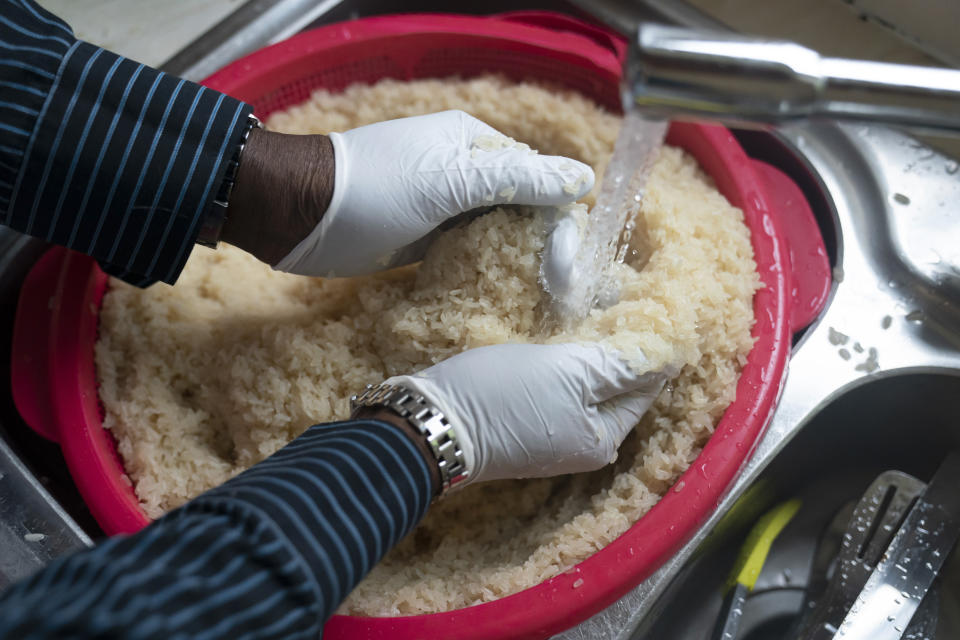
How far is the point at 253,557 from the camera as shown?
0.61 metres

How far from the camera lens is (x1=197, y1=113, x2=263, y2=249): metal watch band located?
3.08 feet

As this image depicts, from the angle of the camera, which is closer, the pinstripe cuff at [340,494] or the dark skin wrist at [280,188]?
the pinstripe cuff at [340,494]

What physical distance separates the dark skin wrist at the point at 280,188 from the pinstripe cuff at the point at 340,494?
0.97 feet

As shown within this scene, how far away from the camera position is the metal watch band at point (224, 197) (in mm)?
938

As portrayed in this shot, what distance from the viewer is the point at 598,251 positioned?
980 mm

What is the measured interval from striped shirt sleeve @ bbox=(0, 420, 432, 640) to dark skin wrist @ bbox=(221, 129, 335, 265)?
1.05 feet

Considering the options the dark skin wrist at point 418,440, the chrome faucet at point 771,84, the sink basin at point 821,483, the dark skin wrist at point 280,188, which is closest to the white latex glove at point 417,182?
the dark skin wrist at point 280,188

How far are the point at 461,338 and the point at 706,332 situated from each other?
12.7 inches

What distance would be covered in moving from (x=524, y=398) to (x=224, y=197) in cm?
46

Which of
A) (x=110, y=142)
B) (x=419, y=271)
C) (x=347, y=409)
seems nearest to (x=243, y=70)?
(x=110, y=142)

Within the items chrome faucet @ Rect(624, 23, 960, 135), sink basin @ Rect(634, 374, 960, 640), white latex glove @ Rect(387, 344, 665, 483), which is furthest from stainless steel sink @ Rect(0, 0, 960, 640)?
chrome faucet @ Rect(624, 23, 960, 135)

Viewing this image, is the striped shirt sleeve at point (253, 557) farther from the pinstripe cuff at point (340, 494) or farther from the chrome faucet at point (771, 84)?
the chrome faucet at point (771, 84)

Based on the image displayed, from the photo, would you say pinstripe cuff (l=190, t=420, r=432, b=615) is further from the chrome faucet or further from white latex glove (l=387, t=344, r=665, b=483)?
the chrome faucet

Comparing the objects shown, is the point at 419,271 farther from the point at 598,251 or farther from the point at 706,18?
the point at 706,18
